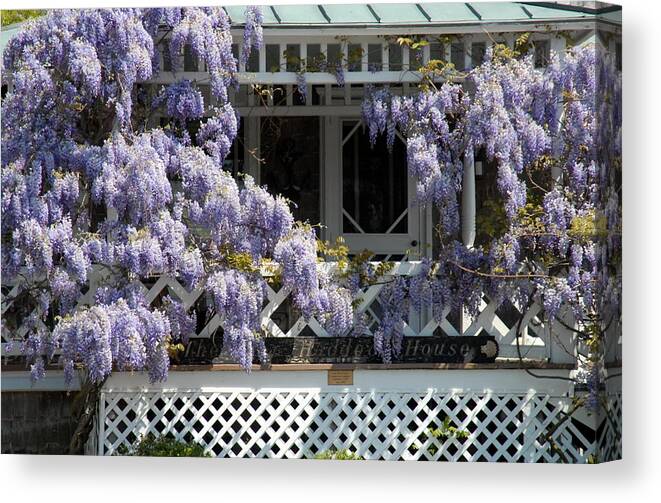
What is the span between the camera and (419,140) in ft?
26.5

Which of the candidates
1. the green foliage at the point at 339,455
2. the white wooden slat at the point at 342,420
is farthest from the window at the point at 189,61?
the green foliage at the point at 339,455

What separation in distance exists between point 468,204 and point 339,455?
1.77 meters

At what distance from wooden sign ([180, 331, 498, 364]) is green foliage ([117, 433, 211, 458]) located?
0.50 metres

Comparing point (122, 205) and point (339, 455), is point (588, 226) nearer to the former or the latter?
point (339, 455)

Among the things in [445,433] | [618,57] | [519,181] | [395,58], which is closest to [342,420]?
[445,433]

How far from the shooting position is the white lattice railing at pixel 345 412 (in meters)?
7.92

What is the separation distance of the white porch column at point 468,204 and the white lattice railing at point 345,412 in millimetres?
854

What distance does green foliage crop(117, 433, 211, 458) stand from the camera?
7996 millimetres

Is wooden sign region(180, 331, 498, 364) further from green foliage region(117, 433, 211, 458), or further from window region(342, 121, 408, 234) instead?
window region(342, 121, 408, 234)

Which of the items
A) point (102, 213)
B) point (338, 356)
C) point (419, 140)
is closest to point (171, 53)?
point (102, 213)

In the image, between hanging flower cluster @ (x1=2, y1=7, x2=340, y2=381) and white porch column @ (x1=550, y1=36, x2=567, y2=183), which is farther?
hanging flower cluster @ (x1=2, y1=7, x2=340, y2=381)

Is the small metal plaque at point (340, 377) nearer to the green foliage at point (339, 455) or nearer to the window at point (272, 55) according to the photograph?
the green foliage at point (339, 455)

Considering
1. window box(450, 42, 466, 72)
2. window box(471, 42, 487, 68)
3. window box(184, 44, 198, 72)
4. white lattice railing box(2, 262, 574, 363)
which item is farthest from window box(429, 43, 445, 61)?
window box(184, 44, 198, 72)

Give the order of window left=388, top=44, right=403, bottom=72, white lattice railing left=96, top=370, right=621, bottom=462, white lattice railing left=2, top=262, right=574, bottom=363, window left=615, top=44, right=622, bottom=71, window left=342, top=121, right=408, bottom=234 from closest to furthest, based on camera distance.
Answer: window left=615, top=44, right=622, bottom=71
white lattice railing left=96, top=370, right=621, bottom=462
white lattice railing left=2, top=262, right=574, bottom=363
window left=388, top=44, right=403, bottom=72
window left=342, top=121, right=408, bottom=234
